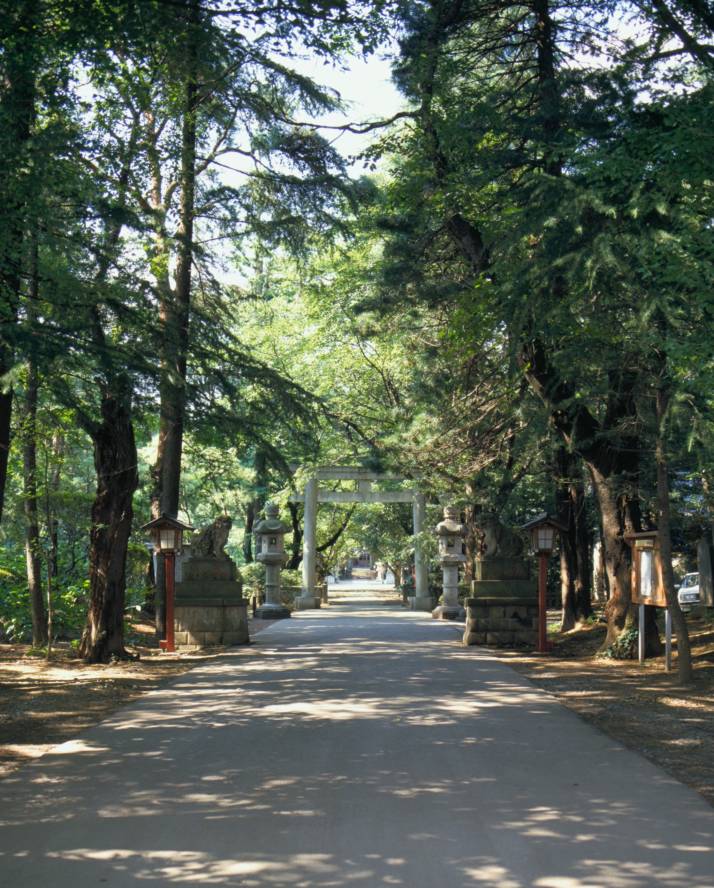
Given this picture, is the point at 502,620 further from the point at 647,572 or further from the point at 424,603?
the point at 424,603

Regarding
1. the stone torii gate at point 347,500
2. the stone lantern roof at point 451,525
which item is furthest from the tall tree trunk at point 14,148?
the stone torii gate at point 347,500

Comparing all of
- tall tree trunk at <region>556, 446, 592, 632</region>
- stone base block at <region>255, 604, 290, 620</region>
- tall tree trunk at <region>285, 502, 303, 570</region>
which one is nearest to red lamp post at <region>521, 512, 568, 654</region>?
tall tree trunk at <region>556, 446, 592, 632</region>

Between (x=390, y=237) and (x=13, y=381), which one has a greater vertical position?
(x=390, y=237)

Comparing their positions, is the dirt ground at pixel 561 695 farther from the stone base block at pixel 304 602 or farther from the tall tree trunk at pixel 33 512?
the stone base block at pixel 304 602

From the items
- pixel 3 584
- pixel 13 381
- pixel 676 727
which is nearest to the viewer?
pixel 676 727

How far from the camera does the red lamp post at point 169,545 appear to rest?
17.2 m

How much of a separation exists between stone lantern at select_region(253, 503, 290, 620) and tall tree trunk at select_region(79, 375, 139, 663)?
39.7 feet

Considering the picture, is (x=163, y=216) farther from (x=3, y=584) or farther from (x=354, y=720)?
(x=3, y=584)

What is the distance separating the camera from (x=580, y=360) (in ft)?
42.8

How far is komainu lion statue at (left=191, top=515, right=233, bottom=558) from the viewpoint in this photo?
19.0 meters

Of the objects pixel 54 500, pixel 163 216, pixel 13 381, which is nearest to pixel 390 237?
pixel 163 216

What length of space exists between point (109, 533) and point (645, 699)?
837cm

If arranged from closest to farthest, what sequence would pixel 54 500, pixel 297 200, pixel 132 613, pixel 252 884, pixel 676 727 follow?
pixel 252 884 < pixel 676 727 < pixel 297 200 < pixel 54 500 < pixel 132 613

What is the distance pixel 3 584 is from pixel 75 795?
13391 millimetres
